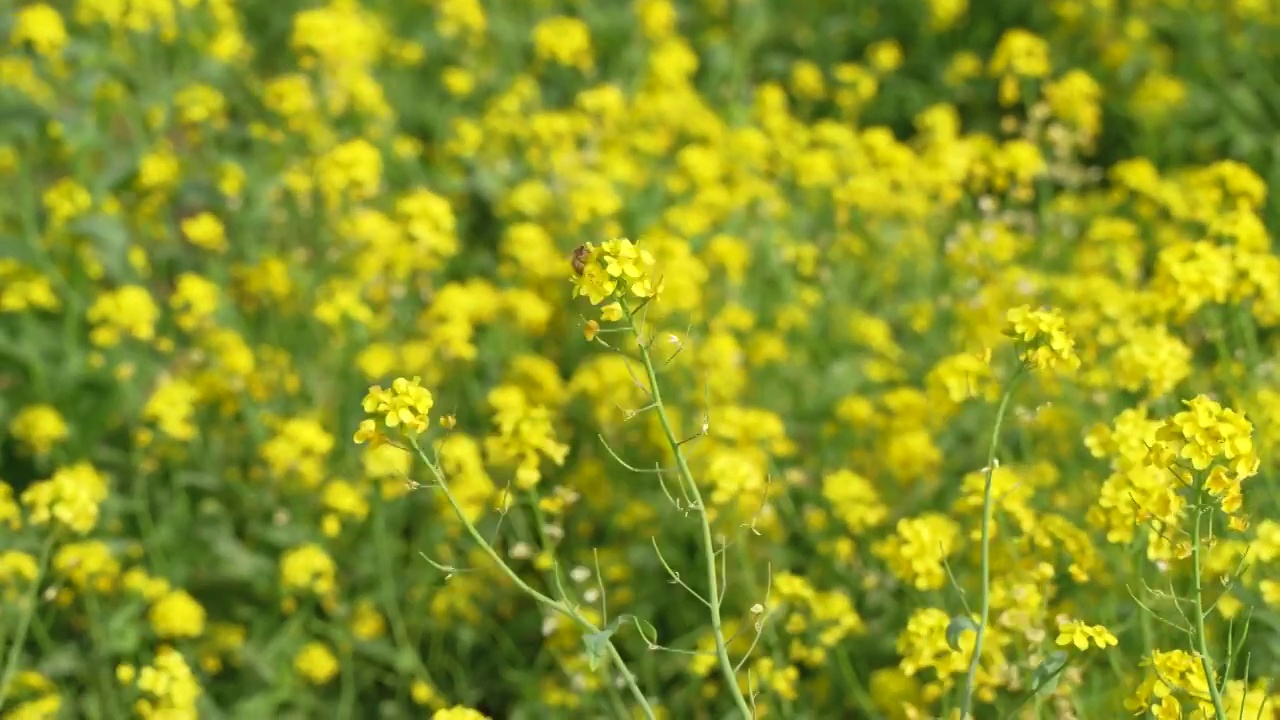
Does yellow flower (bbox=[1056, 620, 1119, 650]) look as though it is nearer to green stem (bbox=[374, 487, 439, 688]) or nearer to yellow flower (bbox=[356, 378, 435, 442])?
yellow flower (bbox=[356, 378, 435, 442])

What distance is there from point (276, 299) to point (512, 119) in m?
1.23

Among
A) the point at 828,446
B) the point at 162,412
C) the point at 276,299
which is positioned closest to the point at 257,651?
the point at 162,412

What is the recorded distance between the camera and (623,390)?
13.5 feet

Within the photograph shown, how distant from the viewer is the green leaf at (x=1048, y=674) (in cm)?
250

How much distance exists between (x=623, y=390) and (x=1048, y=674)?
1.77 metres

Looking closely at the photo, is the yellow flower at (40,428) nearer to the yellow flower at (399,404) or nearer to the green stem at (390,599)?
the green stem at (390,599)

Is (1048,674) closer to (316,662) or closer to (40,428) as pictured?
(316,662)

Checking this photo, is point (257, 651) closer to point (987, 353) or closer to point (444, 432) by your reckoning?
point (444, 432)

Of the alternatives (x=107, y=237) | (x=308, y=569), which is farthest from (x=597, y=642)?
(x=107, y=237)

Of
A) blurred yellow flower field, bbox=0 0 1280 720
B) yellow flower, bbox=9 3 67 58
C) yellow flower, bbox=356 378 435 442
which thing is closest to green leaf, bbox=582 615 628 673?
blurred yellow flower field, bbox=0 0 1280 720

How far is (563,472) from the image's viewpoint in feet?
13.8

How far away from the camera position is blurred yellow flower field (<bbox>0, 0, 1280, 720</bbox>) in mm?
3035

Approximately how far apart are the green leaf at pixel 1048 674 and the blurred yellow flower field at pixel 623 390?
0.02 m

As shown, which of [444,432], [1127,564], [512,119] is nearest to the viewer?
[1127,564]
